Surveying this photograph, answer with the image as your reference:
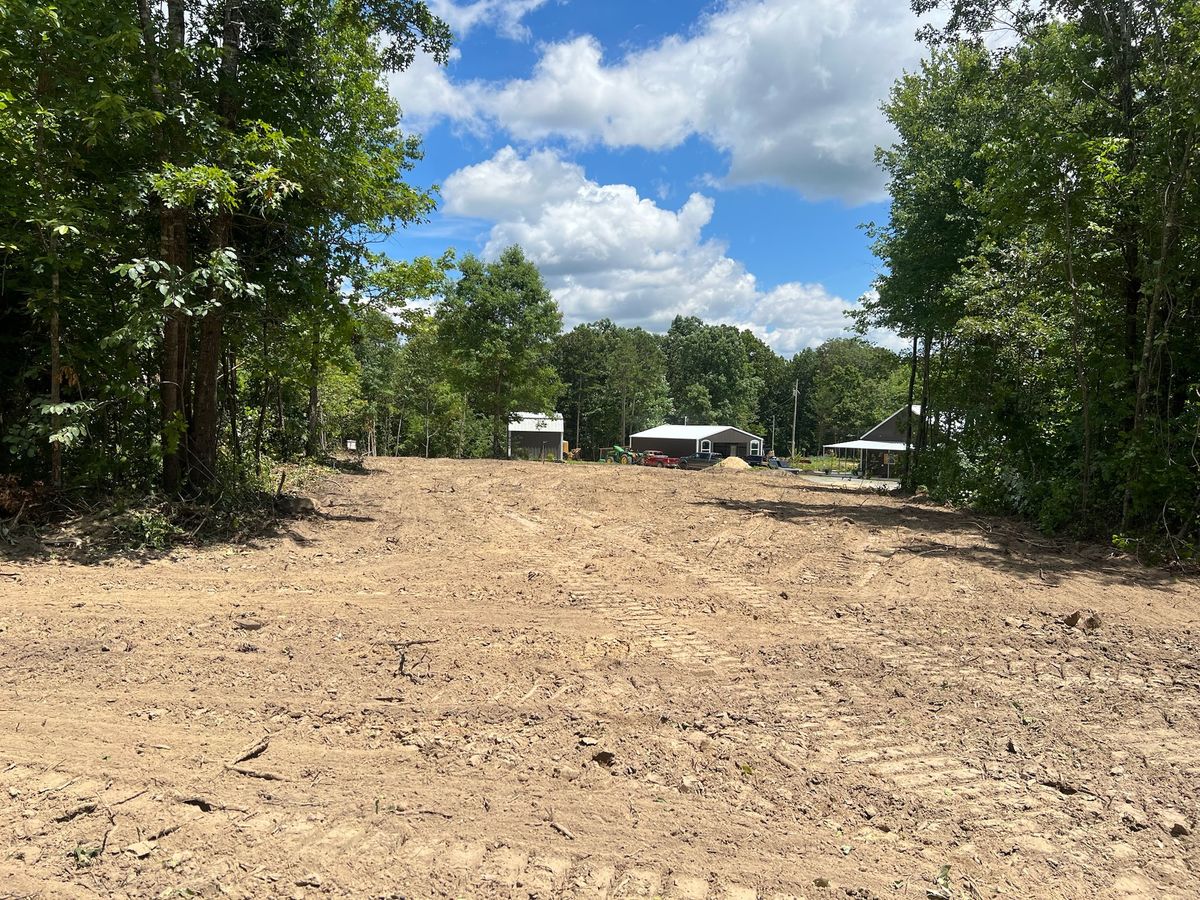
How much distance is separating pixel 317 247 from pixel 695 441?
47291mm

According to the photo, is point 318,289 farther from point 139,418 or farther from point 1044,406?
point 1044,406

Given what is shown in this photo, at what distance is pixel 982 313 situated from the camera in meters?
14.3

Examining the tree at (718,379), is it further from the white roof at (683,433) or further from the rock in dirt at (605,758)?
the rock in dirt at (605,758)

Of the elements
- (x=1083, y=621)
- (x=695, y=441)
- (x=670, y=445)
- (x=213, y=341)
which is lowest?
(x=1083, y=621)

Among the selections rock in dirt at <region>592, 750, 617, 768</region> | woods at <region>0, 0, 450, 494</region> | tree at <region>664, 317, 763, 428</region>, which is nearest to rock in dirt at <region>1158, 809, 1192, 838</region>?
rock in dirt at <region>592, 750, 617, 768</region>

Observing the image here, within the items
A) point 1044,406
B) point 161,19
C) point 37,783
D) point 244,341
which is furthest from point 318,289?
point 1044,406

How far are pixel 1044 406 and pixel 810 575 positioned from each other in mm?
7560

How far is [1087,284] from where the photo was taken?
10.4 metres

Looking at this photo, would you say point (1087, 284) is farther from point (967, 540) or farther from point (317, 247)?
point (317, 247)

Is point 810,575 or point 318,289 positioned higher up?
point 318,289

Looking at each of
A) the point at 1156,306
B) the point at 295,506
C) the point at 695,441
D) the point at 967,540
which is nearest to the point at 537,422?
the point at 695,441

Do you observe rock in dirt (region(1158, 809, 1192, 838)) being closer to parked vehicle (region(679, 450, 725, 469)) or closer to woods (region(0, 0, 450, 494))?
woods (region(0, 0, 450, 494))

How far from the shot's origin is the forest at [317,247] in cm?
700

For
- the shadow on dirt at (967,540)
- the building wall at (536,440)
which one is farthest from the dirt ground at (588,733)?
the building wall at (536,440)
